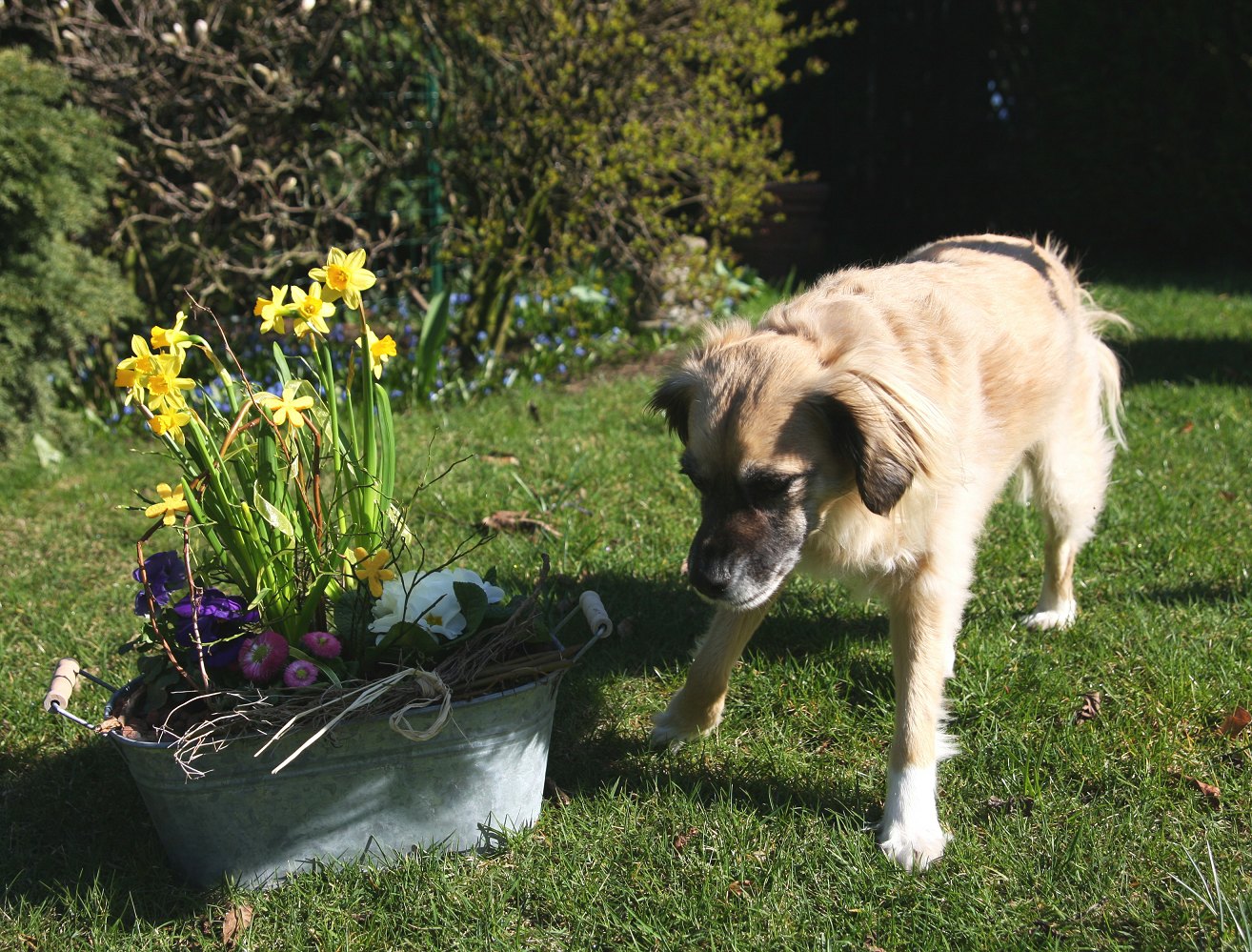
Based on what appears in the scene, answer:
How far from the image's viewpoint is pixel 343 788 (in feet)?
7.68

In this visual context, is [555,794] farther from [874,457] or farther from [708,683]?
[874,457]

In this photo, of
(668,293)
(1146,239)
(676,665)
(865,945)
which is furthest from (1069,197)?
(865,945)

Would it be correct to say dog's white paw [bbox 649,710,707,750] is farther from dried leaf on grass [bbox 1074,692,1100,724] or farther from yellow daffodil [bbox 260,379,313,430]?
yellow daffodil [bbox 260,379,313,430]

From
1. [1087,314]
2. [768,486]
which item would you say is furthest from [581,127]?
[768,486]

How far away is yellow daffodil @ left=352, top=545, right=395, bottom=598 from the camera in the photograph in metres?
2.33

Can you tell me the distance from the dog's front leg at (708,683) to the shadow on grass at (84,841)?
1.31 meters

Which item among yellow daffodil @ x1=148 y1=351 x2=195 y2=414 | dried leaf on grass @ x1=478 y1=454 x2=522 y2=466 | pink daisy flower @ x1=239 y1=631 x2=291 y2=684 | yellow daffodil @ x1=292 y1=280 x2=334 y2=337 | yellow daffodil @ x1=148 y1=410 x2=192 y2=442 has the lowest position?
dried leaf on grass @ x1=478 y1=454 x2=522 y2=466

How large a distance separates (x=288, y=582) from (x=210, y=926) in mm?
791

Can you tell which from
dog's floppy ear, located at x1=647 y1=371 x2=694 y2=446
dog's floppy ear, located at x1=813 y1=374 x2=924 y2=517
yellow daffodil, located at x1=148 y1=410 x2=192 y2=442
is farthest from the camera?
dog's floppy ear, located at x1=647 y1=371 x2=694 y2=446

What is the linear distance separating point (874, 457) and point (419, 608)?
1166 millimetres

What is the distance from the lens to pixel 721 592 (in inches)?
98.3

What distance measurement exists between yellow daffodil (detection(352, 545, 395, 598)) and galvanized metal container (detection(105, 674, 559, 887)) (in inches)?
12.1

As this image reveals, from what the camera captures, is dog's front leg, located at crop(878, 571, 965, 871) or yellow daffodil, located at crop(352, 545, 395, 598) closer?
yellow daffodil, located at crop(352, 545, 395, 598)

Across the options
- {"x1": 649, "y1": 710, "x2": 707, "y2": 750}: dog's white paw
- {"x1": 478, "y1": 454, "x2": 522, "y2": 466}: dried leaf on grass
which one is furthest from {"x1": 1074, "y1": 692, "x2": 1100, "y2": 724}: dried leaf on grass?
{"x1": 478, "y1": 454, "x2": 522, "y2": 466}: dried leaf on grass
